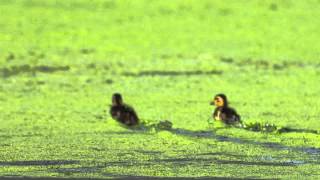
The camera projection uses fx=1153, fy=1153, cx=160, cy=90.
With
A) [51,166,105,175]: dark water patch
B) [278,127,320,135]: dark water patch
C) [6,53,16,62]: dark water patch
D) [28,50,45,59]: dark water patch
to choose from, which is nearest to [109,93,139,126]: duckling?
[278,127,320,135]: dark water patch

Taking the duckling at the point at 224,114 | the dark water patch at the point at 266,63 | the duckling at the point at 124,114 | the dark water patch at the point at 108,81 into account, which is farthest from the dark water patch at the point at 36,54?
the duckling at the point at 224,114

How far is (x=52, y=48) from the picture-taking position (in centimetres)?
2072

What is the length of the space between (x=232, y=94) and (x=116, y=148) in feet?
20.0

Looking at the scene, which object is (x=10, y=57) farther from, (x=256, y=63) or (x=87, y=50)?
(x=256, y=63)

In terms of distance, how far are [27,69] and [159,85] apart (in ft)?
8.09

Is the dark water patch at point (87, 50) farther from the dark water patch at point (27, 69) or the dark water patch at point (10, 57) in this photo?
the dark water patch at point (27, 69)

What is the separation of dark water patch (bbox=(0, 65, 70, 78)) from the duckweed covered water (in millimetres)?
21

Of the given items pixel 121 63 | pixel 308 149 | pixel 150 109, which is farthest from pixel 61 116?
pixel 121 63

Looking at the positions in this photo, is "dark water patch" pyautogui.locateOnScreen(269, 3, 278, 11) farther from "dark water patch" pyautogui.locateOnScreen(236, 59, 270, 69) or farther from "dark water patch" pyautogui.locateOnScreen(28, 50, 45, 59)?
"dark water patch" pyautogui.locateOnScreen(28, 50, 45, 59)

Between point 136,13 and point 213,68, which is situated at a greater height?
point 136,13

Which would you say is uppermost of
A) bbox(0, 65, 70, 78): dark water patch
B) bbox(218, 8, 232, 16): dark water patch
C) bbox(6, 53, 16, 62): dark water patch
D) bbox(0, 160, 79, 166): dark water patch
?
bbox(218, 8, 232, 16): dark water patch

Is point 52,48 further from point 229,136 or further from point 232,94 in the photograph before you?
point 229,136

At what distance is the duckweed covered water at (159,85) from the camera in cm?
1009

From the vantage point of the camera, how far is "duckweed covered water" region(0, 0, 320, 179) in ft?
33.1
